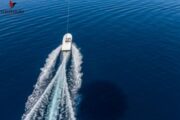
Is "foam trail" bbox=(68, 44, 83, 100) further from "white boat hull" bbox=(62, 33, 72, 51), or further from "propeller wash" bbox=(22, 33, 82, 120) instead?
"white boat hull" bbox=(62, 33, 72, 51)

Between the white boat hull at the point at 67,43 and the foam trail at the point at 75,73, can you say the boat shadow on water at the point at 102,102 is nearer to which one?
the foam trail at the point at 75,73

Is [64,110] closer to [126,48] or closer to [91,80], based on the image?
[91,80]

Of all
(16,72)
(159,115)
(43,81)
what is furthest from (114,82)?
(16,72)

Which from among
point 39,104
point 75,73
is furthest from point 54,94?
point 75,73

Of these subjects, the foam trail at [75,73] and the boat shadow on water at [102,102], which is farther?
the foam trail at [75,73]

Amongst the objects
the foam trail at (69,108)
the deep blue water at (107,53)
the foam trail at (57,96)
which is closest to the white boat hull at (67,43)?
the deep blue water at (107,53)

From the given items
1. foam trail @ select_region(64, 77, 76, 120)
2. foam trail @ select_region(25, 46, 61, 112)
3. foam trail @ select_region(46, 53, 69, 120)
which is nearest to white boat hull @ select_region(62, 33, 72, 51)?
foam trail @ select_region(25, 46, 61, 112)
